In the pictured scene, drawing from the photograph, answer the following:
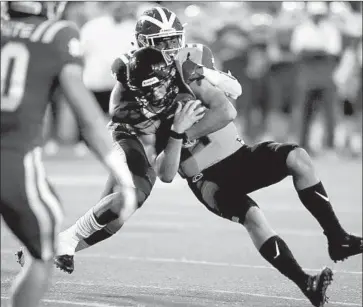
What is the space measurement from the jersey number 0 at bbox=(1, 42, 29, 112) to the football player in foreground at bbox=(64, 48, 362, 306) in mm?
1750

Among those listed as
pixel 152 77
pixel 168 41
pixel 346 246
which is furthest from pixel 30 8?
pixel 346 246

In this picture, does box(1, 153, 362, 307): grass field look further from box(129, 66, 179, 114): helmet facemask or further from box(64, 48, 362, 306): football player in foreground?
box(129, 66, 179, 114): helmet facemask

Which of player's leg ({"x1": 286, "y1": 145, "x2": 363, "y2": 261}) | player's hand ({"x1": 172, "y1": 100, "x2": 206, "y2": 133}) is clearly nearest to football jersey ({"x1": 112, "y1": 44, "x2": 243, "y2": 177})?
player's hand ({"x1": 172, "y1": 100, "x2": 206, "y2": 133})

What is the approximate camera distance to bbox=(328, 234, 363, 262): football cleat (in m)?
6.05

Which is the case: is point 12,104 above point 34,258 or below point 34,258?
above

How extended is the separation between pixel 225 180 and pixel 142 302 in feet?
2.88

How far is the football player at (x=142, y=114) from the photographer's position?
6.25m

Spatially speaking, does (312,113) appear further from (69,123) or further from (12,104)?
(12,104)

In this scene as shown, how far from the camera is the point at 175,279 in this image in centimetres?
729

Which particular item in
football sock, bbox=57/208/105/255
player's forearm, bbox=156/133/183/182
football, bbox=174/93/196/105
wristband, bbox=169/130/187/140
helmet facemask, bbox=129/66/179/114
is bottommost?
football sock, bbox=57/208/105/255

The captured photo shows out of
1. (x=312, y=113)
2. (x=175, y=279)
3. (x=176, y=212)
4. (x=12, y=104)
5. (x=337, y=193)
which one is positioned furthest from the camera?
(x=312, y=113)

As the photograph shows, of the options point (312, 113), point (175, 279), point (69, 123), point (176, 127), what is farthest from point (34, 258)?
point (69, 123)

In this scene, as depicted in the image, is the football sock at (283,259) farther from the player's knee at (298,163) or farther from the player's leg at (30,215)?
the player's leg at (30,215)

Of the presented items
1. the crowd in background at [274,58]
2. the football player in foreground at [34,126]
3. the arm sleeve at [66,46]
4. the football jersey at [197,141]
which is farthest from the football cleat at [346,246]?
the crowd in background at [274,58]
